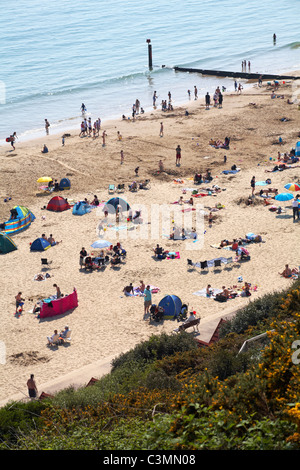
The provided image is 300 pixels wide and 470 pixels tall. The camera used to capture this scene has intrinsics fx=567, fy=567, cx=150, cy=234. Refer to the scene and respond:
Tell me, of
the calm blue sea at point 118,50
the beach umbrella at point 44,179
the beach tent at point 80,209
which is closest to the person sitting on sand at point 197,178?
the beach tent at point 80,209

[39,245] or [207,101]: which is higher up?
[207,101]

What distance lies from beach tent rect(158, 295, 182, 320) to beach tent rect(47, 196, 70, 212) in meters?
10.1

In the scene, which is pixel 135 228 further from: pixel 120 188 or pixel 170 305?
pixel 170 305

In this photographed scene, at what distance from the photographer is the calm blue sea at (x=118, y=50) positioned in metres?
47.6

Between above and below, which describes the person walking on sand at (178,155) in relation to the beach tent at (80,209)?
above

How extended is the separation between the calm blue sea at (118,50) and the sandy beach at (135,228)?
8.22m

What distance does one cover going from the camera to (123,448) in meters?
7.44

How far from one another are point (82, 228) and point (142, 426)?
16.0 metres

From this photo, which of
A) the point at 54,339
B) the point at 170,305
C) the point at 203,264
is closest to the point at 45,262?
the point at 54,339

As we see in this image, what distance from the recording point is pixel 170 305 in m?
16.7

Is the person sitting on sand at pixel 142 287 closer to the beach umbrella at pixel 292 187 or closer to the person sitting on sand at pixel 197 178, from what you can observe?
the beach umbrella at pixel 292 187

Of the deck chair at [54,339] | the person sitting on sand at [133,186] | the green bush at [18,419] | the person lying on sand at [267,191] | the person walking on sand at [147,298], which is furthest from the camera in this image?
the person sitting on sand at [133,186]

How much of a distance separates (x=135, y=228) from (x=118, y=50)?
53603 millimetres

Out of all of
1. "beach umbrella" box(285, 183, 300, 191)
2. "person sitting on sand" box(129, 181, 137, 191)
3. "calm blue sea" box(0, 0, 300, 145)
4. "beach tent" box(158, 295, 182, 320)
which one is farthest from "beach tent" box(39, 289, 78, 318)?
"calm blue sea" box(0, 0, 300, 145)
